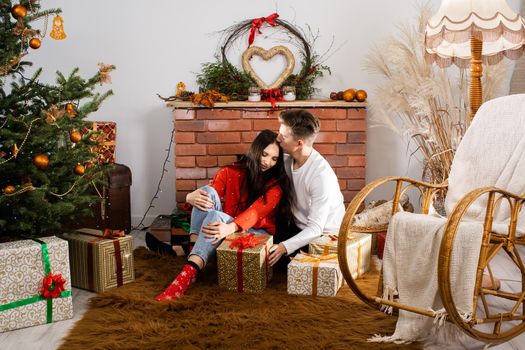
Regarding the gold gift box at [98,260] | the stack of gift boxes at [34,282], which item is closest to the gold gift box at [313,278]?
the gold gift box at [98,260]

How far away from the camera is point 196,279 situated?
9.66ft

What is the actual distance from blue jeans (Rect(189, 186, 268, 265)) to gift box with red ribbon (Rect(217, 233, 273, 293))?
9cm

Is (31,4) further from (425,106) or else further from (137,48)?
(425,106)

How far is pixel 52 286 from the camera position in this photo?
241 cm

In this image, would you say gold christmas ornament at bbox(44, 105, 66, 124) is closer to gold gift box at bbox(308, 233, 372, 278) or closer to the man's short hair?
the man's short hair

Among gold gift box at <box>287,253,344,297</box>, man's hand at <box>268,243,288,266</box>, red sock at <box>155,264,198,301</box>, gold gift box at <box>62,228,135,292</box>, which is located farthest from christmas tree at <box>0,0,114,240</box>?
gold gift box at <box>287,253,344,297</box>

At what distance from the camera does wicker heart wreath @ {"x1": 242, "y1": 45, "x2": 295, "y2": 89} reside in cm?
412

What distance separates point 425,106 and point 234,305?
5.58ft

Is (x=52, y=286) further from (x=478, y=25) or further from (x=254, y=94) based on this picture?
(x=478, y=25)

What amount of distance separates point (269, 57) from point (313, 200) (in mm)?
1521

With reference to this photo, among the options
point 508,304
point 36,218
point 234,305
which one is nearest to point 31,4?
point 36,218

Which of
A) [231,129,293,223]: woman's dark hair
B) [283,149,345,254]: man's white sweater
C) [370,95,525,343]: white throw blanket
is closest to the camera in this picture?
[370,95,525,343]: white throw blanket

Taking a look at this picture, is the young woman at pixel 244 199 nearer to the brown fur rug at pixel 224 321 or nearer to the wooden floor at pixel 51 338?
the brown fur rug at pixel 224 321

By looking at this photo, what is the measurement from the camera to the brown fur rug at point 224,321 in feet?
7.25
